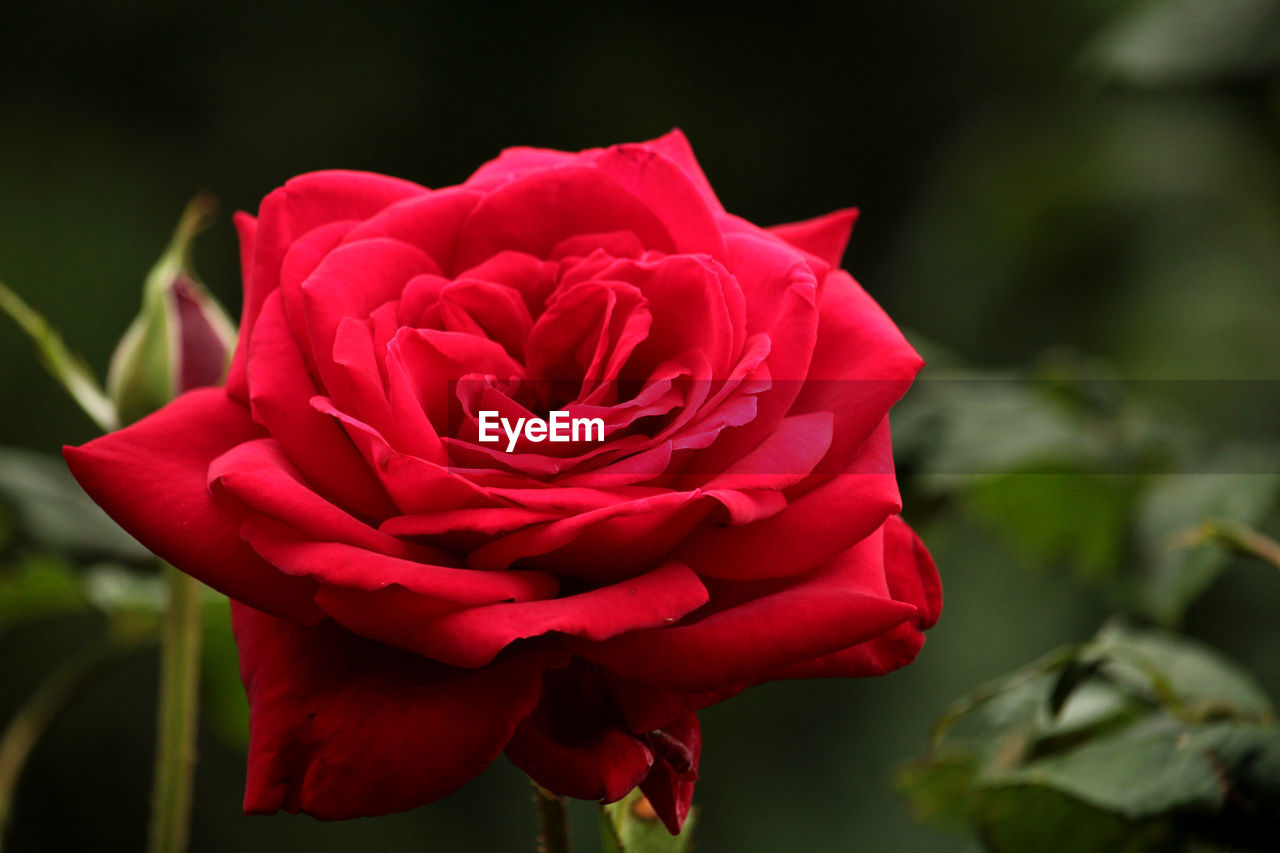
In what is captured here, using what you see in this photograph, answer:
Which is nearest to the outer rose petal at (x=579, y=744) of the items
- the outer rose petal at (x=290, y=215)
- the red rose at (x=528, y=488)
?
the red rose at (x=528, y=488)

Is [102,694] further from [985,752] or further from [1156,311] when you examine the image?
[1156,311]

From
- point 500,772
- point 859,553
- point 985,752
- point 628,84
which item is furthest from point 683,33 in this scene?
point 859,553

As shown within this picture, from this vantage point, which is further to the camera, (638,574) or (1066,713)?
(1066,713)

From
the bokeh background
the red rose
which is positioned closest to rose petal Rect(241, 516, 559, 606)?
the red rose

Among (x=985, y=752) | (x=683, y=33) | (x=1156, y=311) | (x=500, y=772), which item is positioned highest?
(x=683, y=33)

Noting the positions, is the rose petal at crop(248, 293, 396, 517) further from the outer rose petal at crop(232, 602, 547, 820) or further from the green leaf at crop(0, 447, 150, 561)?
the green leaf at crop(0, 447, 150, 561)

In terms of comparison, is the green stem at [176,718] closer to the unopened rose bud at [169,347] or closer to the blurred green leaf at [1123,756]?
the unopened rose bud at [169,347]

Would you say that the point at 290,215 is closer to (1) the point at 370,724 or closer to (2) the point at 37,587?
(1) the point at 370,724
